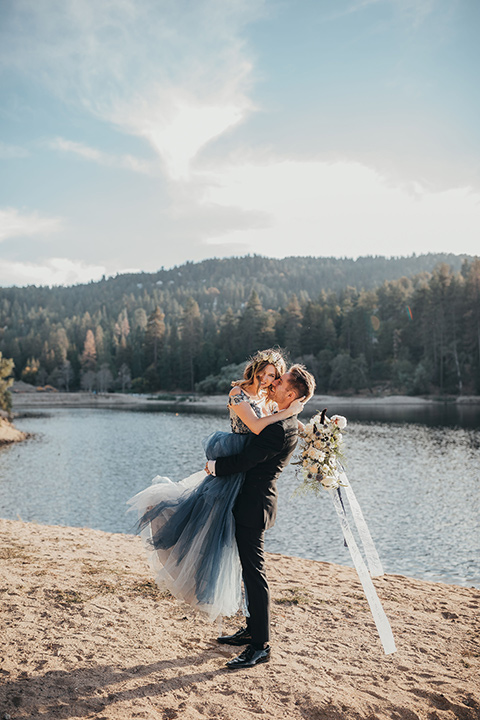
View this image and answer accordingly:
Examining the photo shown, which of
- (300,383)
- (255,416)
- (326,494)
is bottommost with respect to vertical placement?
(326,494)

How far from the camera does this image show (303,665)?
4.06m

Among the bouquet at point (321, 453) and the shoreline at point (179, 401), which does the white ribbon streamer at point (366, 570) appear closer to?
the bouquet at point (321, 453)

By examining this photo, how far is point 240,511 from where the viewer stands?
3947 millimetres

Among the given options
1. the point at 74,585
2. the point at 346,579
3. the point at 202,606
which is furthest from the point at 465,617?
the point at 74,585

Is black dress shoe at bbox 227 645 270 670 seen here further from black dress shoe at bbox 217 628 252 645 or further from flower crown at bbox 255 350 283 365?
flower crown at bbox 255 350 283 365

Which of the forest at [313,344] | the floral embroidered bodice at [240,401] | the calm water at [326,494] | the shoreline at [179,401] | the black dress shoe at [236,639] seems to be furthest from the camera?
the forest at [313,344]

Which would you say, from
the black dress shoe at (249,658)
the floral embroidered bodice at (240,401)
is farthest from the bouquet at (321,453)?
the black dress shoe at (249,658)

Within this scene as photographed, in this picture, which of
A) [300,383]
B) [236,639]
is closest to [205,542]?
[236,639]

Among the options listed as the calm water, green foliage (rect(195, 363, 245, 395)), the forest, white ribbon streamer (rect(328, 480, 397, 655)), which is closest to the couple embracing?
white ribbon streamer (rect(328, 480, 397, 655))

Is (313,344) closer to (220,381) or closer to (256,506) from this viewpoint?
(220,381)

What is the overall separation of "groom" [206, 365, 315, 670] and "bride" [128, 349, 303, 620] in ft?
0.25

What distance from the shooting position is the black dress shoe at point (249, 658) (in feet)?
12.9

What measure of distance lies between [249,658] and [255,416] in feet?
6.11

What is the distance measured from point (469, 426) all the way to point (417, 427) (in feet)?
9.87
